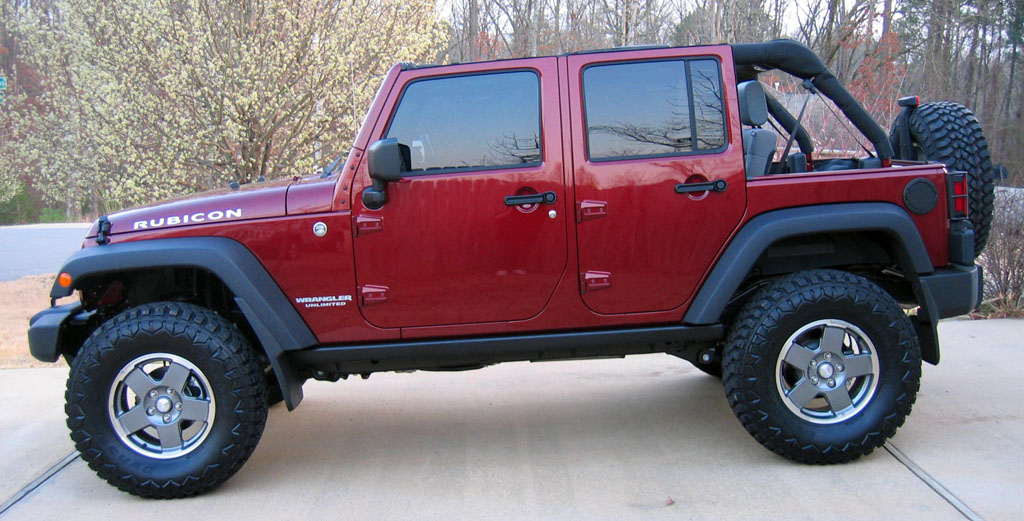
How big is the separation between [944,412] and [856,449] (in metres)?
1.08

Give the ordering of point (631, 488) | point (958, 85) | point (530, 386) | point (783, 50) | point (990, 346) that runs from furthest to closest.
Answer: point (958, 85), point (990, 346), point (530, 386), point (783, 50), point (631, 488)

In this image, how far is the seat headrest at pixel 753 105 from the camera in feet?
13.0

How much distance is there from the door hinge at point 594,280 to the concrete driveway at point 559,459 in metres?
0.88

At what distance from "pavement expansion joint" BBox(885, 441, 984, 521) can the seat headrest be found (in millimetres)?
1730

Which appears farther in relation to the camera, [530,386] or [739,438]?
[530,386]

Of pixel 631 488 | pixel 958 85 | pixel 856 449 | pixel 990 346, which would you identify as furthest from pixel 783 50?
pixel 958 85

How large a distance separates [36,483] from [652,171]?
3362 mm

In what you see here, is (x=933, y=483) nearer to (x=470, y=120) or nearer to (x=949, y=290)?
(x=949, y=290)

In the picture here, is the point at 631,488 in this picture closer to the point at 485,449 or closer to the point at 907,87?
the point at 485,449

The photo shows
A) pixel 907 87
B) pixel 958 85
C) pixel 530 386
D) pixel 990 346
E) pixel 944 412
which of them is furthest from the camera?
pixel 958 85

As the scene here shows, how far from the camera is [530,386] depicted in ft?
17.6

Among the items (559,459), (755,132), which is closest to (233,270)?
(559,459)

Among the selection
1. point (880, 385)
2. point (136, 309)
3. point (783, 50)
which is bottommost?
point (880, 385)

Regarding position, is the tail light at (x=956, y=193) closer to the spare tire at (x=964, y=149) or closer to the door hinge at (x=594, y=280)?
the spare tire at (x=964, y=149)
